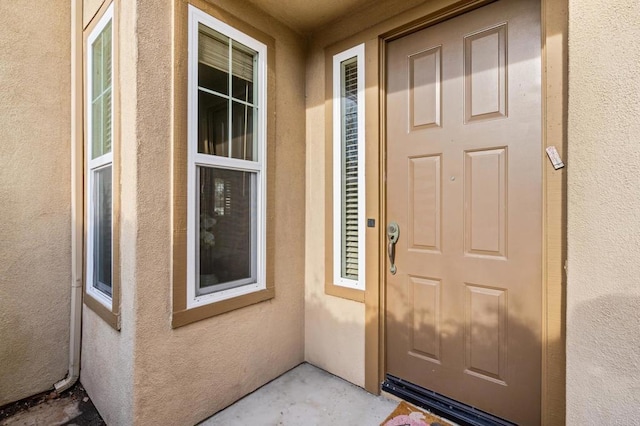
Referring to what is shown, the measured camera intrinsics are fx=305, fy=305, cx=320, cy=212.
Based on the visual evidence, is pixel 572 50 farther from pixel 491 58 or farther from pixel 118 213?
pixel 118 213

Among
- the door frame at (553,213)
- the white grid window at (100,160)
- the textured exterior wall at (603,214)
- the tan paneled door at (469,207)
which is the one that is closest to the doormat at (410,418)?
the tan paneled door at (469,207)

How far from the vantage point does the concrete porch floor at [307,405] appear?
1.94 m

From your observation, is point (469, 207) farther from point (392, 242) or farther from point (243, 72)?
point (243, 72)

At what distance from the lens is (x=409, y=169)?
7.06ft

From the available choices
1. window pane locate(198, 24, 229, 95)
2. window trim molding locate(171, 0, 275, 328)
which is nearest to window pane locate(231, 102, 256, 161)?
window pane locate(198, 24, 229, 95)

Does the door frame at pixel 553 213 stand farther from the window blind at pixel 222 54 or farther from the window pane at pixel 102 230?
the window pane at pixel 102 230

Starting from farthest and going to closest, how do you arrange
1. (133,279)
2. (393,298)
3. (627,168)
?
1. (393,298)
2. (133,279)
3. (627,168)

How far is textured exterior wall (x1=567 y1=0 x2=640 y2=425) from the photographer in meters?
1.22

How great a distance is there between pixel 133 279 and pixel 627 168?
2.39m

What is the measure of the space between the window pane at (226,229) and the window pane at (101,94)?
30.1 inches

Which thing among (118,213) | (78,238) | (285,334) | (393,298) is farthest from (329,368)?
(78,238)

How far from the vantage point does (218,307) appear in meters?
2.03

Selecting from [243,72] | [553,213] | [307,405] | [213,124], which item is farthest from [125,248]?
[553,213]

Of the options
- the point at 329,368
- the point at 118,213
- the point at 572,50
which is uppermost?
the point at 572,50
